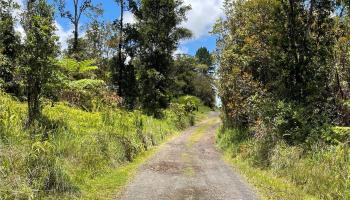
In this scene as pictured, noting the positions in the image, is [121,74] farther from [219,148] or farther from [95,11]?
[219,148]

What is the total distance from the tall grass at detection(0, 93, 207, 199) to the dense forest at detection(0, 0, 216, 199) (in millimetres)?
24

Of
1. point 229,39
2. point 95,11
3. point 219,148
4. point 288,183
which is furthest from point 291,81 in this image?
point 95,11

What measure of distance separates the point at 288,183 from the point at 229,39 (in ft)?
49.5

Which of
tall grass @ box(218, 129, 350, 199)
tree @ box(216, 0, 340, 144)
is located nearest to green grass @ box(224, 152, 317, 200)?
tall grass @ box(218, 129, 350, 199)

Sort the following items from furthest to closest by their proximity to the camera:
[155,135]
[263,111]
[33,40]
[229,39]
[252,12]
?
1. [229,39]
2. [155,135]
3. [252,12]
4. [263,111]
5. [33,40]

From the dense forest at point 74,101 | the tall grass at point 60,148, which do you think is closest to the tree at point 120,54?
the dense forest at point 74,101

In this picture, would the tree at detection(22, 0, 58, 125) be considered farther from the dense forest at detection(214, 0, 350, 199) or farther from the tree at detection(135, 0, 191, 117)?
the tree at detection(135, 0, 191, 117)

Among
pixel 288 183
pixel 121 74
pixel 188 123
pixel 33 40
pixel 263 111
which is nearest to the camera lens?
pixel 33 40

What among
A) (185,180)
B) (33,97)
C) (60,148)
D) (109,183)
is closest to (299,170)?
(185,180)

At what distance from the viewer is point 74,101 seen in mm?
22375

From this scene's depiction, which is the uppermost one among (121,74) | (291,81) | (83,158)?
(121,74)

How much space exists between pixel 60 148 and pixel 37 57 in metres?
2.80

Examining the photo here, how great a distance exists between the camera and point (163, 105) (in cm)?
3938

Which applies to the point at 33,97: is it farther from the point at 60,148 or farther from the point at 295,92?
the point at 295,92
